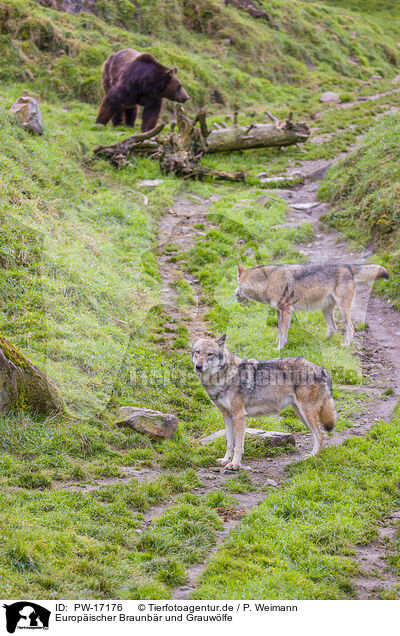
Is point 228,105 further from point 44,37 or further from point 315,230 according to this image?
point 315,230

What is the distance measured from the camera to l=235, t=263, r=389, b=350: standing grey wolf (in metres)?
11.9

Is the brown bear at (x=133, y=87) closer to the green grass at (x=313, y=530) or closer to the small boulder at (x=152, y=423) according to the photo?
the small boulder at (x=152, y=423)

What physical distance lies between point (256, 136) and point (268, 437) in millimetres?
15094

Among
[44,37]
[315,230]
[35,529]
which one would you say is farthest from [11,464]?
[44,37]

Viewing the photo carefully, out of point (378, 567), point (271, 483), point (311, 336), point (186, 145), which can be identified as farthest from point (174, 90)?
point (378, 567)

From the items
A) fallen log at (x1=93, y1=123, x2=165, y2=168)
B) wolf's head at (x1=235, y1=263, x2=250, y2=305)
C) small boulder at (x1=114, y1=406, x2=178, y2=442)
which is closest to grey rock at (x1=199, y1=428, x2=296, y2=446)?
small boulder at (x1=114, y1=406, x2=178, y2=442)

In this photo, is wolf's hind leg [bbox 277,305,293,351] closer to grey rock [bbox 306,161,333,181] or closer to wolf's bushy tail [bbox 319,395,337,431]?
wolf's bushy tail [bbox 319,395,337,431]

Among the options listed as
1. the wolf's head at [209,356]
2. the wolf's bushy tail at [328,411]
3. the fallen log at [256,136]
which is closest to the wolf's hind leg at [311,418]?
the wolf's bushy tail at [328,411]

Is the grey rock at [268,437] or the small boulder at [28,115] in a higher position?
the small boulder at [28,115]

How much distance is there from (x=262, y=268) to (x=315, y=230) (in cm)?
508

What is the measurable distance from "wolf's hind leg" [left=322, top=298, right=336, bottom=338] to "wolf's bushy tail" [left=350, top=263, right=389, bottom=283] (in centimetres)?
68

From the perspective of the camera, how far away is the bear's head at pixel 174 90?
71.6 feet

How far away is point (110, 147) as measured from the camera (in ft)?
61.2
